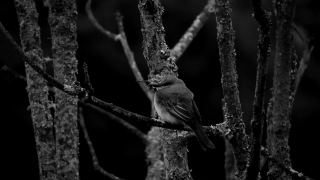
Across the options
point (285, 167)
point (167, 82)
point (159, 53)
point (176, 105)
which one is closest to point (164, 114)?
point (176, 105)

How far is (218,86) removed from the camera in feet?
36.0

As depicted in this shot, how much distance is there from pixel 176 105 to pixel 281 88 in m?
1.28

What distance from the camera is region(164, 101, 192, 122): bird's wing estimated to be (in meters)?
3.61

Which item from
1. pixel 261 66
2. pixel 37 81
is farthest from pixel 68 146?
pixel 261 66

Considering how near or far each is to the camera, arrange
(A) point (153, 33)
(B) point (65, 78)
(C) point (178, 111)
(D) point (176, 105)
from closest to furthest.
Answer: (A) point (153, 33) → (B) point (65, 78) → (C) point (178, 111) → (D) point (176, 105)

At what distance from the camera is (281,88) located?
8.77ft

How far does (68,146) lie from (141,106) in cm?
694

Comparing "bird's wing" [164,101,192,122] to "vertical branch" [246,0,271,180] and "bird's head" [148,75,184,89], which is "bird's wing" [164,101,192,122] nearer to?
"bird's head" [148,75,184,89]

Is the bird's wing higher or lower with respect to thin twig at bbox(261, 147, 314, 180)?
higher

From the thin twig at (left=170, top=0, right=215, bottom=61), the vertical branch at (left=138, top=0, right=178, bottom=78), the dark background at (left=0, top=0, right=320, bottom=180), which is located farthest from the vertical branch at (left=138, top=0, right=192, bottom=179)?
the dark background at (left=0, top=0, right=320, bottom=180)

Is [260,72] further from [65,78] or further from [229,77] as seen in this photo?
[65,78]

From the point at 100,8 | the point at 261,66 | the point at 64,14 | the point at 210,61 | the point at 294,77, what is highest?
the point at 100,8

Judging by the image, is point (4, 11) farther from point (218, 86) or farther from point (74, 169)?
point (74, 169)

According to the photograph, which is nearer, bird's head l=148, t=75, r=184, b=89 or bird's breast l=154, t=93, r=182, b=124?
bird's head l=148, t=75, r=184, b=89
